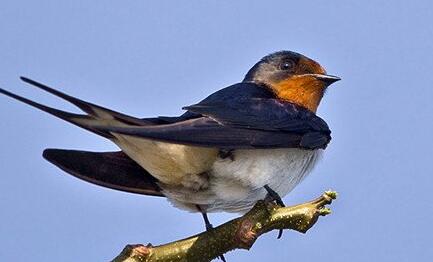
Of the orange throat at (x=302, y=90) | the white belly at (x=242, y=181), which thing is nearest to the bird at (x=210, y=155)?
the white belly at (x=242, y=181)

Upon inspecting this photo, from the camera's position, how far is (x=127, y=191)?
9.02 ft

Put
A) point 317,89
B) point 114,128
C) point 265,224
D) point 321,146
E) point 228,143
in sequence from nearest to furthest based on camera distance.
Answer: point 265,224 < point 114,128 < point 228,143 < point 321,146 < point 317,89

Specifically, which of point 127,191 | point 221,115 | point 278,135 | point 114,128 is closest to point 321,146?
point 278,135

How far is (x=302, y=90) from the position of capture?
3.46m

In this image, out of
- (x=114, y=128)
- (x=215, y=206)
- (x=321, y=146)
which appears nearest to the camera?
(x=114, y=128)

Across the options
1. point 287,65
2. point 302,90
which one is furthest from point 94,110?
point 287,65

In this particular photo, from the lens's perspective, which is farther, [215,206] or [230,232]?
[215,206]

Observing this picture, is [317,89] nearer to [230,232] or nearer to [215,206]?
[215,206]

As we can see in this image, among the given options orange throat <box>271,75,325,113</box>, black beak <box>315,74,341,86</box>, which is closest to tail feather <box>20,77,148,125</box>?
orange throat <box>271,75,325,113</box>

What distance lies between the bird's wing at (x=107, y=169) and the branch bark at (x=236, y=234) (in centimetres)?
68

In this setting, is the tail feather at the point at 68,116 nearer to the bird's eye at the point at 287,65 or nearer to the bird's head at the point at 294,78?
the bird's head at the point at 294,78

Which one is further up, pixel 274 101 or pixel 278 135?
pixel 274 101

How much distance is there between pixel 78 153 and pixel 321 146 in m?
0.88

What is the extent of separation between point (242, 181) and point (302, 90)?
86cm
